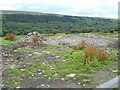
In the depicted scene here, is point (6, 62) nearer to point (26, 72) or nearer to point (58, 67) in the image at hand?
point (26, 72)

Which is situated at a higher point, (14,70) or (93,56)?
(93,56)

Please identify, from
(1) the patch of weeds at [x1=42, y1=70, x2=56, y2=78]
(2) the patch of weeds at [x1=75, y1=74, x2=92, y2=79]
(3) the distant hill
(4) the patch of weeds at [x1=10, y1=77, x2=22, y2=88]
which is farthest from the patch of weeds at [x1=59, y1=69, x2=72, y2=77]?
(3) the distant hill

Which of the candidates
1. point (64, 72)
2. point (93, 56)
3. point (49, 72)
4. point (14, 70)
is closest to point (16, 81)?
point (14, 70)

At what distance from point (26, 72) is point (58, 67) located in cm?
127

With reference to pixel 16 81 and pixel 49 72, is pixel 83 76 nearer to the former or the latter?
pixel 49 72

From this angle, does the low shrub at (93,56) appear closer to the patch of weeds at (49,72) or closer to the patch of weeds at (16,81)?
the patch of weeds at (49,72)

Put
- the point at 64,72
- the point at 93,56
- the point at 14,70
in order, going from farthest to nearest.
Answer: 1. the point at 93,56
2. the point at 14,70
3. the point at 64,72

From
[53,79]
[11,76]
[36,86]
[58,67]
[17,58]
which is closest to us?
[36,86]

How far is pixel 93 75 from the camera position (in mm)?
5145

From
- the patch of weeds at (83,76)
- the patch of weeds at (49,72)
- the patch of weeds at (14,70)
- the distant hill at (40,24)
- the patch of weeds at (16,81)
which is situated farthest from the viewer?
the distant hill at (40,24)

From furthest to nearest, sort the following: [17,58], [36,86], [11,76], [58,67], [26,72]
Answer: [17,58]
[58,67]
[26,72]
[11,76]
[36,86]

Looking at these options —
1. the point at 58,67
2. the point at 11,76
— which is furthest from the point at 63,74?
the point at 11,76

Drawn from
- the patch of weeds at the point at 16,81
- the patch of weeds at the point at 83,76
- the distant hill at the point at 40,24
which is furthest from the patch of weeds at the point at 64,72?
the distant hill at the point at 40,24

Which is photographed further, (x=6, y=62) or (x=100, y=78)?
(x=6, y=62)
